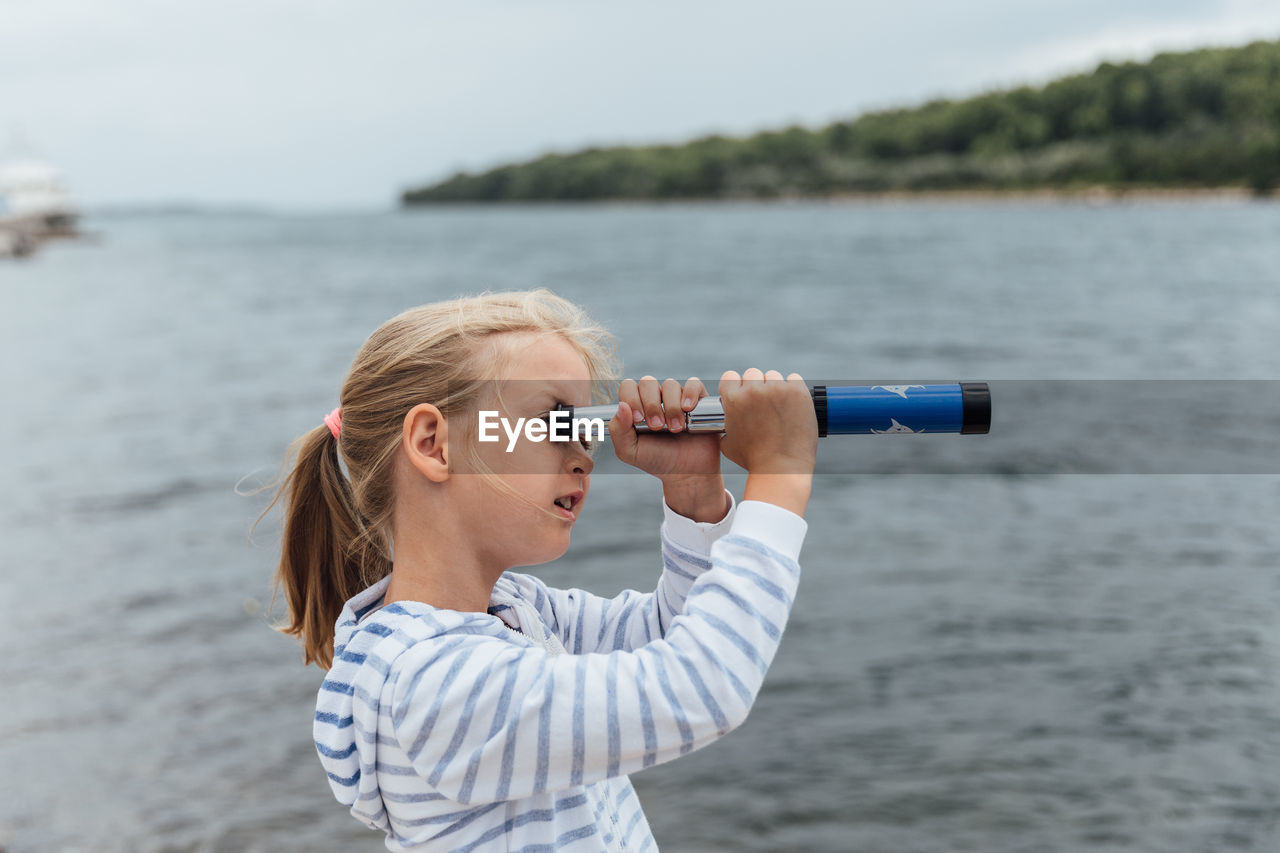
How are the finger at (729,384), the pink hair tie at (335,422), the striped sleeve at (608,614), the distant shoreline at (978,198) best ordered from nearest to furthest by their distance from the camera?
the finger at (729,384), the pink hair tie at (335,422), the striped sleeve at (608,614), the distant shoreline at (978,198)

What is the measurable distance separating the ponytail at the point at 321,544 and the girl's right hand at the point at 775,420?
664mm

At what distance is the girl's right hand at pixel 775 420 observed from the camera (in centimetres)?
143

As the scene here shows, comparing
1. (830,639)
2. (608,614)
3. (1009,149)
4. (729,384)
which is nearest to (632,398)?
(729,384)

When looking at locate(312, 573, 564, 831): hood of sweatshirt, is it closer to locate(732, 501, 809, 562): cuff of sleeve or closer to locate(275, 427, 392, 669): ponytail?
locate(275, 427, 392, 669): ponytail

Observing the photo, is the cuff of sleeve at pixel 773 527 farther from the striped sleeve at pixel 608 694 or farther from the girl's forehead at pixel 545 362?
the girl's forehead at pixel 545 362

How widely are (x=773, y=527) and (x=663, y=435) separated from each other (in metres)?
0.26

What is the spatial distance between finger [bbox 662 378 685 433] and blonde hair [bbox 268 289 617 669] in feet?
0.76

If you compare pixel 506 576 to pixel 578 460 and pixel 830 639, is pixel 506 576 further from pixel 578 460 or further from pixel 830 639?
pixel 830 639

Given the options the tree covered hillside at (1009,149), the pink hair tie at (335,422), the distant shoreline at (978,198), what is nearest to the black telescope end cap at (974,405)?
the pink hair tie at (335,422)

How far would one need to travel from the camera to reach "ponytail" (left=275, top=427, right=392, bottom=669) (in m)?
1.80

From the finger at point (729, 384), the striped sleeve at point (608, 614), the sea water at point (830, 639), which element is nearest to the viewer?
the finger at point (729, 384)

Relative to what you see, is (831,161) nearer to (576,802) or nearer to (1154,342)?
(1154,342)

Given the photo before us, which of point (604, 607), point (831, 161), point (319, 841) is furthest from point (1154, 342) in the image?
point (831, 161)

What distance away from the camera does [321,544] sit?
185 cm
